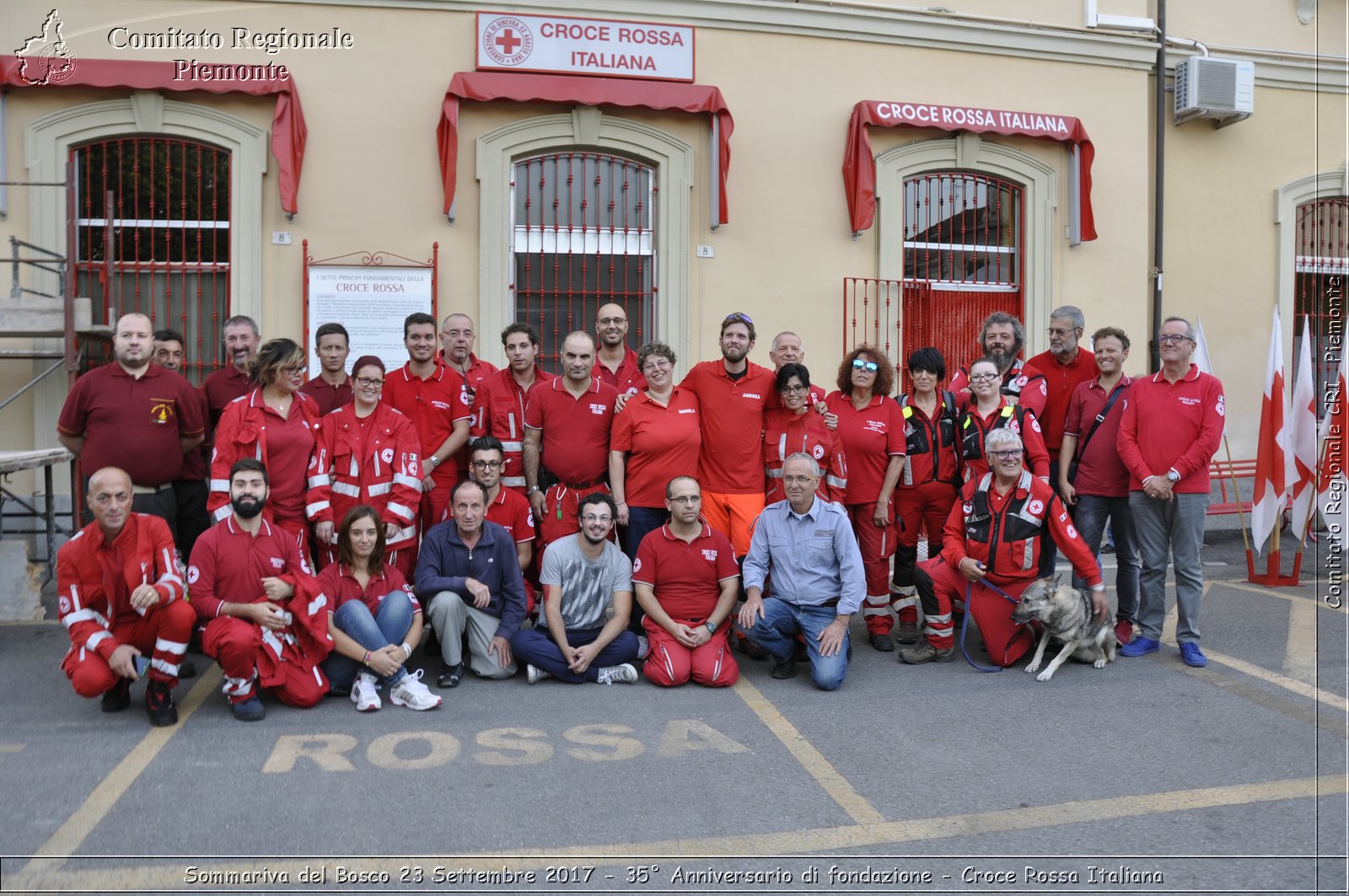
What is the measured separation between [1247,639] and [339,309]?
307 inches

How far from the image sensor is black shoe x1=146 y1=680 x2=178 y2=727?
4.92 m

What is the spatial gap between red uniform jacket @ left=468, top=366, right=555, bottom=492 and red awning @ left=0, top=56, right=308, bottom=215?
3879mm

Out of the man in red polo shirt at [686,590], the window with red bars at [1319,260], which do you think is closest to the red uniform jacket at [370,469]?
the man in red polo shirt at [686,590]

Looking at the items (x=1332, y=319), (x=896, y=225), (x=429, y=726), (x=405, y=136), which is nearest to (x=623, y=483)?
(x=429, y=726)

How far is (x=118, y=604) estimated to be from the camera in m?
5.05

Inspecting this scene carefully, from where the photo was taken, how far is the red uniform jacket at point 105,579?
4938 mm

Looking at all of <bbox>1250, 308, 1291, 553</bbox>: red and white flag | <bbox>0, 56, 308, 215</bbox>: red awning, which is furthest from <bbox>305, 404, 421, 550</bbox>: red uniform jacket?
<bbox>1250, 308, 1291, 553</bbox>: red and white flag

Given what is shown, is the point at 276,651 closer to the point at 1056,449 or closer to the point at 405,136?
the point at 1056,449

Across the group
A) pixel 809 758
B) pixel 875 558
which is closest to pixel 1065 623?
pixel 875 558

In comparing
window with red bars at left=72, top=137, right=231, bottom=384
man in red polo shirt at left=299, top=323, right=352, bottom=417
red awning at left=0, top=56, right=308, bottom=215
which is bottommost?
man in red polo shirt at left=299, top=323, right=352, bottom=417

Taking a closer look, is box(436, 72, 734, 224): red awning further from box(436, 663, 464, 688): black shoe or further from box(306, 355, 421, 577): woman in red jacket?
box(436, 663, 464, 688): black shoe

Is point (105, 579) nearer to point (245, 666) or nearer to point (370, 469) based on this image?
point (245, 666)

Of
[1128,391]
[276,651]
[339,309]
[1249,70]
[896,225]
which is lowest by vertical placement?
[276,651]

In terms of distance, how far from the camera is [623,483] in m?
6.31
